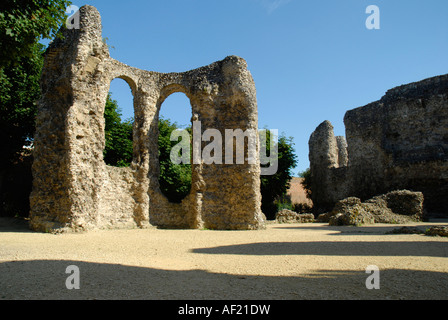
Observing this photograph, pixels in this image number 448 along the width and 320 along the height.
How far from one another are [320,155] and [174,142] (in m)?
9.20

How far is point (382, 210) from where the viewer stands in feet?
40.6

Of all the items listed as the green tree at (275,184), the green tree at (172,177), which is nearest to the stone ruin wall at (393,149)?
the green tree at (275,184)

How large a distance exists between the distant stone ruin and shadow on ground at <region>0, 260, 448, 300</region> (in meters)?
5.54

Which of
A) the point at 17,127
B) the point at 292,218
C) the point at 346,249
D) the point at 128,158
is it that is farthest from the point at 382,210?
the point at 17,127

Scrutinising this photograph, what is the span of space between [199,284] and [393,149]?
1787 cm

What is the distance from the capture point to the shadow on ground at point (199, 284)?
2.95 meters

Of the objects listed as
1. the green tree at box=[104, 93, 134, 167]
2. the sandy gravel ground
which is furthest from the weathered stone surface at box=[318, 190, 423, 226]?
the green tree at box=[104, 93, 134, 167]

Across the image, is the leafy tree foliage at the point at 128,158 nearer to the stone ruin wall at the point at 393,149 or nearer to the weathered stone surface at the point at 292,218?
the weathered stone surface at the point at 292,218

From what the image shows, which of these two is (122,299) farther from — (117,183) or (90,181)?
(117,183)

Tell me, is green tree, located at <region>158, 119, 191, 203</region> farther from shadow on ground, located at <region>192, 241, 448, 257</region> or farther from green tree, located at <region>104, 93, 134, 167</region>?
shadow on ground, located at <region>192, 241, 448, 257</region>

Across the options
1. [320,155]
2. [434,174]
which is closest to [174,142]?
[320,155]

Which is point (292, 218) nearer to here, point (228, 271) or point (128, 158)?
point (128, 158)

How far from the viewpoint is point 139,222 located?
11.5m

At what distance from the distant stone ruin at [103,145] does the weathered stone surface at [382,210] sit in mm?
3151
